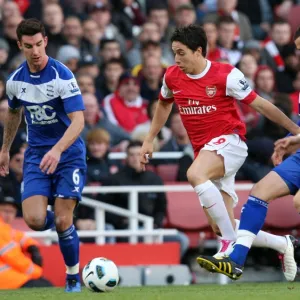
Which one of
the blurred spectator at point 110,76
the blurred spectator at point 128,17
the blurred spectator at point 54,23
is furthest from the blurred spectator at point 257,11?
the blurred spectator at point 54,23

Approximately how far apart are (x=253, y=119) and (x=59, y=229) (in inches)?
211

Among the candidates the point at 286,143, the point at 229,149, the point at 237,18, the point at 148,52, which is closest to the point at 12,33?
the point at 148,52

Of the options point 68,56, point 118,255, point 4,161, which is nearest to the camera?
point 4,161

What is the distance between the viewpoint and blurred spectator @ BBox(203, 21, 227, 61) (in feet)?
54.3

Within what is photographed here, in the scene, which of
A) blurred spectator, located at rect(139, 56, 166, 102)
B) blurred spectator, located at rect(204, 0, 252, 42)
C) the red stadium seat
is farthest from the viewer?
blurred spectator, located at rect(204, 0, 252, 42)

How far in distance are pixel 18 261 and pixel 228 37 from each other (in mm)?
5878

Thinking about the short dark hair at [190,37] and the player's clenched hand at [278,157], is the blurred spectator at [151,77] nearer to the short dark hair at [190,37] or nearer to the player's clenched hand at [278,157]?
the short dark hair at [190,37]

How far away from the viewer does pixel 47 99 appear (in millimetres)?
10562

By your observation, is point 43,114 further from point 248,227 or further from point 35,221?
point 248,227

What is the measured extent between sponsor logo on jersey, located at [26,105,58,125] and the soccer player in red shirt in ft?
2.93

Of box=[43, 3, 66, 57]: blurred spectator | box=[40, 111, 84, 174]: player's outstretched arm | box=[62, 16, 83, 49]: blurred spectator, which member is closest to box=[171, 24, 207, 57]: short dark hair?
box=[40, 111, 84, 174]: player's outstretched arm

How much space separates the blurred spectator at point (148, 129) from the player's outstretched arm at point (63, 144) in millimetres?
4307

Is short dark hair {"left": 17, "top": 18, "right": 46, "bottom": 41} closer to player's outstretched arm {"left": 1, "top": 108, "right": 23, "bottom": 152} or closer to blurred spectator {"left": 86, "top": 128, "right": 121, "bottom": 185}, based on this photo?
player's outstretched arm {"left": 1, "top": 108, "right": 23, "bottom": 152}

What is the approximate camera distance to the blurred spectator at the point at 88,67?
51.3 feet
